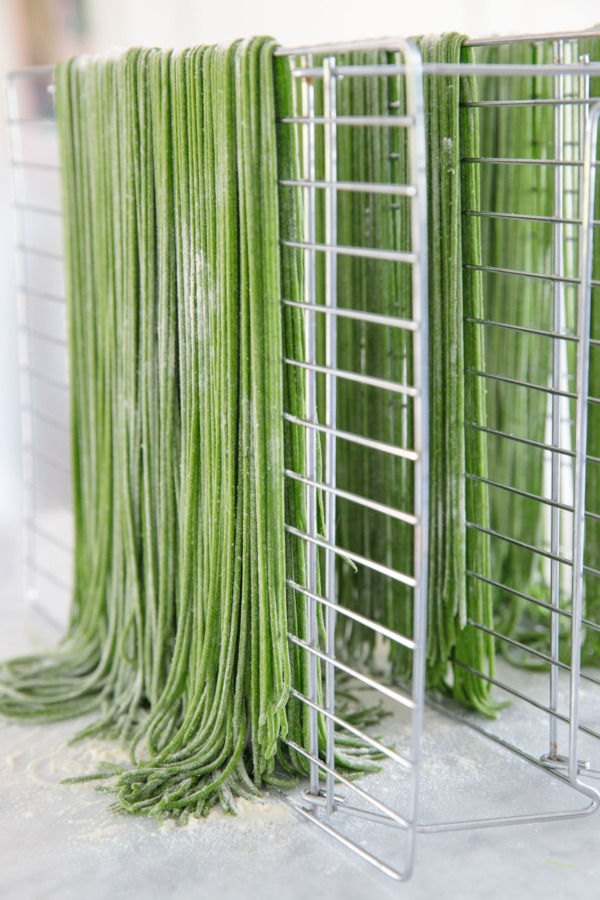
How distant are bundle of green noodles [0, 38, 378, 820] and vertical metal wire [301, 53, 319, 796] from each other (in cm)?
4

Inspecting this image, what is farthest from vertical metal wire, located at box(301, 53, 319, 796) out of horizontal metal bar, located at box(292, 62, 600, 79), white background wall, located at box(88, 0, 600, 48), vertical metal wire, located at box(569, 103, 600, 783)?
white background wall, located at box(88, 0, 600, 48)

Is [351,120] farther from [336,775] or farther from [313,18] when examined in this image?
[313,18]

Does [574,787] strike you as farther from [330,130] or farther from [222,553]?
[330,130]

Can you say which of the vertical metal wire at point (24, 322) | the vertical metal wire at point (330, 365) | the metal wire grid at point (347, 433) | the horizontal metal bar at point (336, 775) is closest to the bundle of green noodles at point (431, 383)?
the metal wire grid at point (347, 433)

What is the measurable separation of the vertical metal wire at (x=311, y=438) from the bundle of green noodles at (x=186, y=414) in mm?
43

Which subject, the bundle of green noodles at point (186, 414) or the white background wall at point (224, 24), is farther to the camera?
the white background wall at point (224, 24)

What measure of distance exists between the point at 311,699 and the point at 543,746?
1.82 feet

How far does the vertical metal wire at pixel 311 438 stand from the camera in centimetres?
162

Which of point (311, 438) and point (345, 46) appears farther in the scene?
point (311, 438)

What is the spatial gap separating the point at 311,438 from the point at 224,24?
8.61 ft

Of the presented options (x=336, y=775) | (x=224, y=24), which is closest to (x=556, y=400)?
(x=336, y=775)

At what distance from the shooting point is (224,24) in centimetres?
378

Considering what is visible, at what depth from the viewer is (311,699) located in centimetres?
176

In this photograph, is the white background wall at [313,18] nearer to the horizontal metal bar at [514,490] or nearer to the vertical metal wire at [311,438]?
the vertical metal wire at [311,438]
